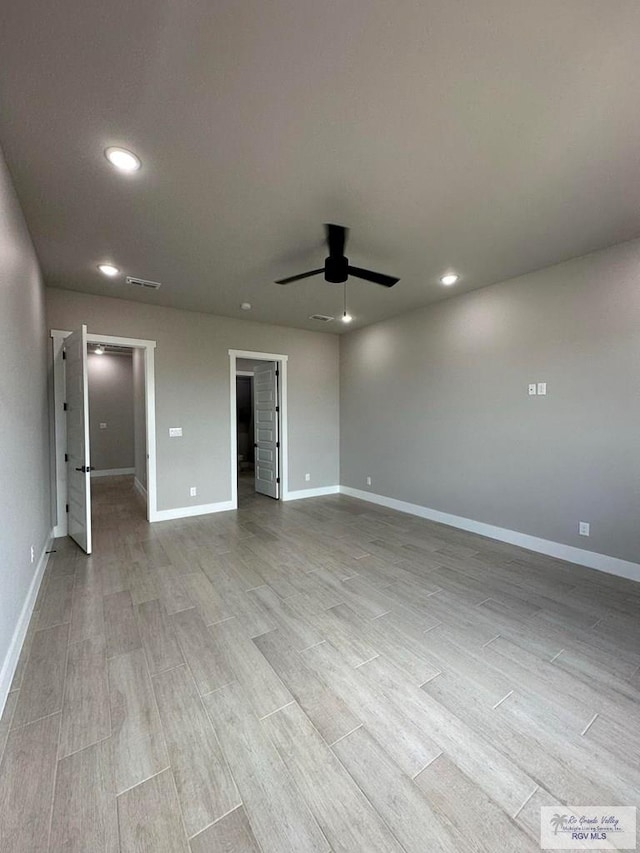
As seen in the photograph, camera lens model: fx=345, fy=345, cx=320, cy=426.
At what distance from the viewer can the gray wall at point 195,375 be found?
436 cm

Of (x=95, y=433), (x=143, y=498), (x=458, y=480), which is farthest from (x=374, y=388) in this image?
(x=95, y=433)

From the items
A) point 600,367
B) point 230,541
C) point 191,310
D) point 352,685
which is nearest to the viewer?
point 352,685

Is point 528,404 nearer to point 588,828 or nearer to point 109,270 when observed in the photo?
point 588,828

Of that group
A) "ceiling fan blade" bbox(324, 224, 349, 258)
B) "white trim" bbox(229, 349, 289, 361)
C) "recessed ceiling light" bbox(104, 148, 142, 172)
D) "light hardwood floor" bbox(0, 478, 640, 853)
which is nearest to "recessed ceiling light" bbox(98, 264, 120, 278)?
"recessed ceiling light" bbox(104, 148, 142, 172)

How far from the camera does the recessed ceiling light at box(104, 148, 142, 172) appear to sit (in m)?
1.96

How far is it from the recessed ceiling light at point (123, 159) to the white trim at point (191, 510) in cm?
389

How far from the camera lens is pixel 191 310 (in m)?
4.86

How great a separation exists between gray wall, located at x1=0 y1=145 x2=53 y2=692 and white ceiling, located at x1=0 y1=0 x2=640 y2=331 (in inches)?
13.5

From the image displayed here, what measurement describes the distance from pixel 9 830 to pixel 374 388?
5290mm

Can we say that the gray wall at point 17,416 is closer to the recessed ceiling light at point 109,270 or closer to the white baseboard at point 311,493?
the recessed ceiling light at point 109,270

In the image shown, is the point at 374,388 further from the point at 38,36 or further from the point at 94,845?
the point at 94,845

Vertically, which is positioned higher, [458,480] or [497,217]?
[497,217]

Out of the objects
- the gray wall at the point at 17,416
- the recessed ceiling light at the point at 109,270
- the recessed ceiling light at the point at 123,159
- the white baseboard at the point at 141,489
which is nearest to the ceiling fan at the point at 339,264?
the recessed ceiling light at the point at 123,159

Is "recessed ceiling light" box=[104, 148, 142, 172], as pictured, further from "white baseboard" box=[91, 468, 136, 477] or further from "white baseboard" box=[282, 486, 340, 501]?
"white baseboard" box=[91, 468, 136, 477]
